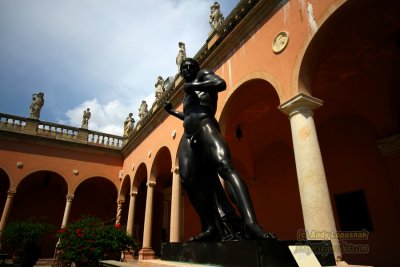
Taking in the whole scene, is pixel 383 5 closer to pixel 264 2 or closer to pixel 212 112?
pixel 264 2

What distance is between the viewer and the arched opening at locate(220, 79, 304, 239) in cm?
873

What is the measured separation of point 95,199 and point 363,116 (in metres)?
15.9

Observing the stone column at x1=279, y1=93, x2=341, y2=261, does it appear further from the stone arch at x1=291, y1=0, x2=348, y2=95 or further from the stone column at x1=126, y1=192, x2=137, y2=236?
the stone column at x1=126, y1=192, x2=137, y2=236

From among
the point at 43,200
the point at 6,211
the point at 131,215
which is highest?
the point at 43,200

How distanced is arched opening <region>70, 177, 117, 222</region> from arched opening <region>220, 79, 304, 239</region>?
9.44m

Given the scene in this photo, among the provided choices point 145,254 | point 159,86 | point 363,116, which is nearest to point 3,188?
point 145,254

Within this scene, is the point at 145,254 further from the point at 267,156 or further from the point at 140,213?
the point at 140,213

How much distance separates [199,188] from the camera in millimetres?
2830

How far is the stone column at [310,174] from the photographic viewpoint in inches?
167

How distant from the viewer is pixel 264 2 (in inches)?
261

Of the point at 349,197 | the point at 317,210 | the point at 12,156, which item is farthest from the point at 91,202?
the point at 317,210

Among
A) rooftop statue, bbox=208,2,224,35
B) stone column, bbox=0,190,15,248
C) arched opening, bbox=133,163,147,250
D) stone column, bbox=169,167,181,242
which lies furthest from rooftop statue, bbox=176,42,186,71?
stone column, bbox=0,190,15,248

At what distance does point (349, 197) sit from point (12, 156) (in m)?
15.2

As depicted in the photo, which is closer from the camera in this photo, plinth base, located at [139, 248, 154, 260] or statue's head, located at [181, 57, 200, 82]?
statue's head, located at [181, 57, 200, 82]
